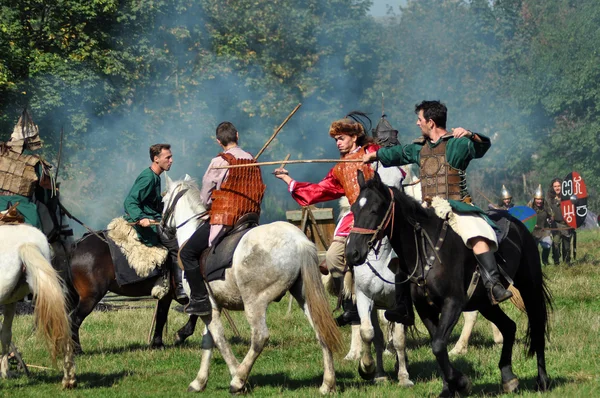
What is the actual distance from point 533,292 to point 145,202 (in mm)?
5063

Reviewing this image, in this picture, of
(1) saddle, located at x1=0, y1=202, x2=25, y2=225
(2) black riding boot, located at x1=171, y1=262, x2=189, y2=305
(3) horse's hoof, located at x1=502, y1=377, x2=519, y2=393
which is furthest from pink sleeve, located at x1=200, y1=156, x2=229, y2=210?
(3) horse's hoof, located at x1=502, y1=377, x2=519, y2=393

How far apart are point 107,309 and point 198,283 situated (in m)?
7.82

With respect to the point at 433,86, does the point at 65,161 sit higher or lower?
lower

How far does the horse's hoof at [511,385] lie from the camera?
27.3 feet

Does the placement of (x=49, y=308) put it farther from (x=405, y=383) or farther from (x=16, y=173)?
(x=405, y=383)

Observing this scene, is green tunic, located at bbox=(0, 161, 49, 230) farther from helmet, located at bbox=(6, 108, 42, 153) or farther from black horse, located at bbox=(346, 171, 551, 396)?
black horse, located at bbox=(346, 171, 551, 396)

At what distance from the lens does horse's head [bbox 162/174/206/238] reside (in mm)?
9574

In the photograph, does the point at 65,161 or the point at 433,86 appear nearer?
the point at 65,161

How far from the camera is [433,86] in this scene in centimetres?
6075

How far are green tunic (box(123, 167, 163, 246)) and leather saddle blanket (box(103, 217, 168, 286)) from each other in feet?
0.35

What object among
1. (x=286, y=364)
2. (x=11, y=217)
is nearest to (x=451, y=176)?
(x=286, y=364)

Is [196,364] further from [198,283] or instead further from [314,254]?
[314,254]

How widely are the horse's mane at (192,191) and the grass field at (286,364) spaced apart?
1.83 meters

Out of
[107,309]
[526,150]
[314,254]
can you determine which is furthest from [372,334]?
[526,150]
